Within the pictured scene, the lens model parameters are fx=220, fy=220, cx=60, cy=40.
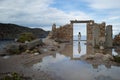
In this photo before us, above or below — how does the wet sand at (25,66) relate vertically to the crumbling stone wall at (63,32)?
below

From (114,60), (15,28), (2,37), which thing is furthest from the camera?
(15,28)

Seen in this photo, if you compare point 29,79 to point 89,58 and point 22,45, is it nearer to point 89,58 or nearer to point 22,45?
point 89,58

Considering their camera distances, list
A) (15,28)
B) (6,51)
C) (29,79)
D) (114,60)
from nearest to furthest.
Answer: (29,79)
(114,60)
(6,51)
(15,28)

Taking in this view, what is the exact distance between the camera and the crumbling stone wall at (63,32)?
41159 millimetres

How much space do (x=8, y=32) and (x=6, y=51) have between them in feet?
105

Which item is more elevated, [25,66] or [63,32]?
[63,32]

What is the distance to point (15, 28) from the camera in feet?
181

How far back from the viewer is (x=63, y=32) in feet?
138

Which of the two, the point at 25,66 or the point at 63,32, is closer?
the point at 25,66

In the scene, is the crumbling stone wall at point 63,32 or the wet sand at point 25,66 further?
the crumbling stone wall at point 63,32

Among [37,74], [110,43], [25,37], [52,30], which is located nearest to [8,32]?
[52,30]

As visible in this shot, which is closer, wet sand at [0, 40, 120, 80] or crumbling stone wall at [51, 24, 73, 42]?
wet sand at [0, 40, 120, 80]

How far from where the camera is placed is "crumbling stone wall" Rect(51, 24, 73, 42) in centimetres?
4116

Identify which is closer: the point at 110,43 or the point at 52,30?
the point at 110,43
